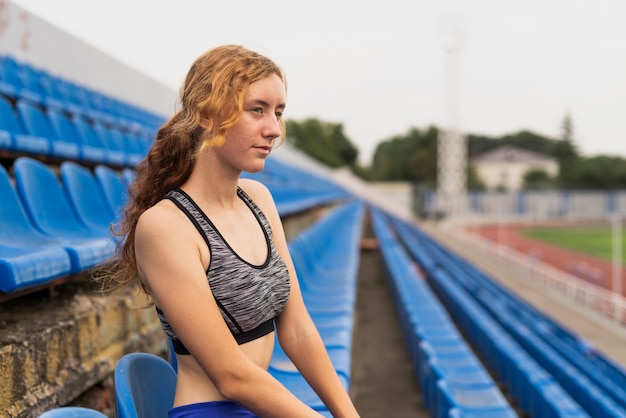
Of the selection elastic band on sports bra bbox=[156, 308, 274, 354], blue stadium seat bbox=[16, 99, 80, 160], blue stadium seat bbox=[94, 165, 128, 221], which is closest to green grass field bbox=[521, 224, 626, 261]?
blue stadium seat bbox=[16, 99, 80, 160]

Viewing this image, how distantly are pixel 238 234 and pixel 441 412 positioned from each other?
1255 mm

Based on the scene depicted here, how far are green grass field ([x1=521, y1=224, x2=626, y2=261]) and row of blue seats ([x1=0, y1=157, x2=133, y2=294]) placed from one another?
17.4 meters

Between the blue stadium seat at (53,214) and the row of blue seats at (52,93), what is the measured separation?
1333 millimetres

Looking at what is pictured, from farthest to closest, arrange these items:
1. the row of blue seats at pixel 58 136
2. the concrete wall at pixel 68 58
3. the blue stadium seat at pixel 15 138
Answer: the concrete wall at pixel 68 58
the row of blue seats at pixel 58 136
the blue stadium seat at pixel 15 138

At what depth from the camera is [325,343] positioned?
189 cm

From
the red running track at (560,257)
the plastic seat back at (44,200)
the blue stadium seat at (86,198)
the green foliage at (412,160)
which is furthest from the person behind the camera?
the green foliage at (412,160)

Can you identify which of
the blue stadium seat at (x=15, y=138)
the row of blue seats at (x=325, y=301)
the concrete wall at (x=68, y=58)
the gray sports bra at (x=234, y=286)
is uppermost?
the concrete wall at (x=68, y=58)

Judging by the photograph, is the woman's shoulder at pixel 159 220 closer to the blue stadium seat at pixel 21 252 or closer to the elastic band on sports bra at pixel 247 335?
the elastic band on sports bra at pixel 247 335

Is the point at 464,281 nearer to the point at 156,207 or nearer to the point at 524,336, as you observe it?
the point at 524,336

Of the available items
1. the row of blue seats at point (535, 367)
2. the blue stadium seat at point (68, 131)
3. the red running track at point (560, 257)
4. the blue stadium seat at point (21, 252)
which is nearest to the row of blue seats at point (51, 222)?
the blue stadium seat at point (21, 252)

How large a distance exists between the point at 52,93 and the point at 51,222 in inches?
101

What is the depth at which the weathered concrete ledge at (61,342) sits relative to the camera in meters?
1.01

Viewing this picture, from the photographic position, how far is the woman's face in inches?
33.6

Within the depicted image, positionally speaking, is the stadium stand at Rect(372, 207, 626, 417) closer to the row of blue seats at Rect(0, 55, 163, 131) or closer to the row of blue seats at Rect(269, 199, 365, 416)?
the row of blue seats at Rect(269, 199, 365, 416)
